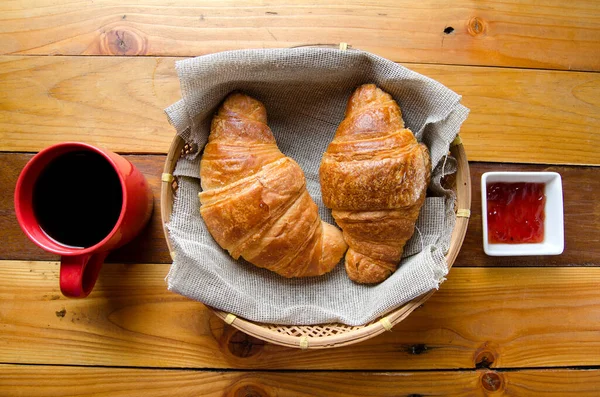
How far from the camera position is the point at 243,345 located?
138 cm

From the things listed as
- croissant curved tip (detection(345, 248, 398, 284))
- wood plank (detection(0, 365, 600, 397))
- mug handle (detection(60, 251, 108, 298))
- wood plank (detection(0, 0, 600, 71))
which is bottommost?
wood plank (detection(0, 365, 600, 397))

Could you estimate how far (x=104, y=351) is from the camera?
1372mm

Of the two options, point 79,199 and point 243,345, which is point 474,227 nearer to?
point 243,345

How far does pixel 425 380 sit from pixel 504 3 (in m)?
1.24

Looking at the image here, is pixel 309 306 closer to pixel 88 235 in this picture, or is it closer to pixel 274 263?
pixel 274 263

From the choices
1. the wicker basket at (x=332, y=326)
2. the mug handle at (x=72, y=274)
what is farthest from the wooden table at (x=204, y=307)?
the mug handle at (x=72, y=274)

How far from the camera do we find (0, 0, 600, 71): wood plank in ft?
4.52

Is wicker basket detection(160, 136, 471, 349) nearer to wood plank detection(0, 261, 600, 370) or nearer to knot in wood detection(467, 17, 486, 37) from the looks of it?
wood plank detection(0, 261, 600, 370)

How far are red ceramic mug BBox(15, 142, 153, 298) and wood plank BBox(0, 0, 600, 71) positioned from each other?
453 mm

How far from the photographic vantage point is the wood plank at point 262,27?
1.38 m

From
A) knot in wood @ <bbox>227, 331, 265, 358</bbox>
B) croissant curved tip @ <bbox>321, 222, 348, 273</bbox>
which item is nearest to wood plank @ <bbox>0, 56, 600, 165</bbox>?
croissant curved tip @ <bbox>321, 222, 348, 273</bbox>

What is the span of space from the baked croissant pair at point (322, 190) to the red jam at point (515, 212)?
267 mm

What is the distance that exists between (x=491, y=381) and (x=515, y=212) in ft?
1.79

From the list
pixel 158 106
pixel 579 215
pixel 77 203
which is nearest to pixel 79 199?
pixel 77 203
